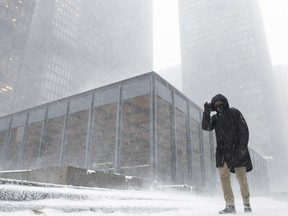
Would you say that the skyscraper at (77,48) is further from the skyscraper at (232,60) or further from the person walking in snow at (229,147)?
the person walking in snow at (229,147)

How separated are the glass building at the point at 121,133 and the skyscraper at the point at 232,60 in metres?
93.7

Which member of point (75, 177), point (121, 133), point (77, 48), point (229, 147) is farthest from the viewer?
point (77, 48)

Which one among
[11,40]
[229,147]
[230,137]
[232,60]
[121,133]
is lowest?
[229,147]

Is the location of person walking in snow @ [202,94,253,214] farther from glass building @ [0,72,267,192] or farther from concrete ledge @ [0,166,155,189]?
glass building @ [0,72,267,192]

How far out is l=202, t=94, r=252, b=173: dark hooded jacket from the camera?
12.9ft

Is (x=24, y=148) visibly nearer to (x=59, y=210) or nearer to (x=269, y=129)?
(x=59, y=210)

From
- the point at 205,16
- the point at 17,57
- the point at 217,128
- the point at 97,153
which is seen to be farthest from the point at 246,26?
the point at 217,128

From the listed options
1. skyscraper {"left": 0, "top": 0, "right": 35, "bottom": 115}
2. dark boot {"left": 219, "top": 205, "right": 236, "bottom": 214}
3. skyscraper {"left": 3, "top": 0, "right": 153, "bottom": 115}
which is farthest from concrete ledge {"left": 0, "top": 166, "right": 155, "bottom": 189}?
skyscraper {"left": 3, "top": 0, "right": 153, "bottom": 115}

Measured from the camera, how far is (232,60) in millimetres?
132125

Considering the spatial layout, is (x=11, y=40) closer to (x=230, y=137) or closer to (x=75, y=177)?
(x=75, y=177)

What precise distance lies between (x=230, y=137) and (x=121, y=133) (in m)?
13.5

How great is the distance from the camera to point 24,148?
953 inches

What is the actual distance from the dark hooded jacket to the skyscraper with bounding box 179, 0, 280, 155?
366 ft

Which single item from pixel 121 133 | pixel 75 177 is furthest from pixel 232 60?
pixel 75 177
